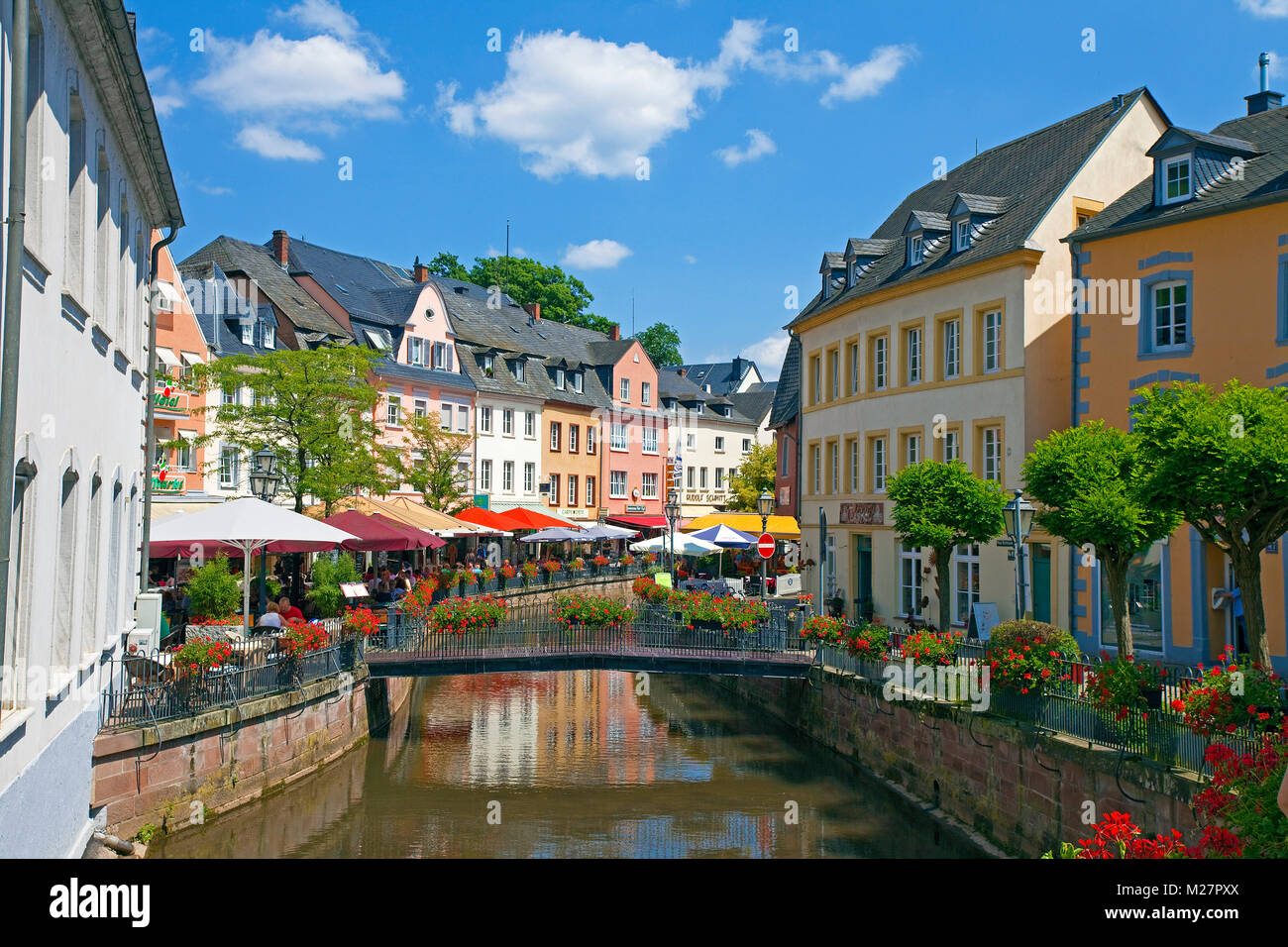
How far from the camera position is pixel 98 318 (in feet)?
37.5

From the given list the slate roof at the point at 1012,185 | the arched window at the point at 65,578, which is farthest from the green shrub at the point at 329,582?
the slate roof at the point at 1012,185

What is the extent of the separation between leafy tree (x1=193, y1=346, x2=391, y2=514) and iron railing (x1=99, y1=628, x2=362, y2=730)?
7833 mm

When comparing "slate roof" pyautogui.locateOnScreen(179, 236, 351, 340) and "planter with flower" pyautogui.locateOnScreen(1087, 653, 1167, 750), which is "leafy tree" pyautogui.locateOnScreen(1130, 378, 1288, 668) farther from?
"slate roof" pyautogui.locateOnScreen(179, 236, 351, 340)

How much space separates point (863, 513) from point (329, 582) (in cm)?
1462

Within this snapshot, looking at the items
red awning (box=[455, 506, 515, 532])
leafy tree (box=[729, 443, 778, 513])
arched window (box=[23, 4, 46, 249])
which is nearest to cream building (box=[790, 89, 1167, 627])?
red awning (box=[455, 506, 515, 532])

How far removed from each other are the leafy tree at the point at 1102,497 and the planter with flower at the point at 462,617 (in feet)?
33.4

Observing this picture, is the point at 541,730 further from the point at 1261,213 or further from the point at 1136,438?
the point at 1261,213

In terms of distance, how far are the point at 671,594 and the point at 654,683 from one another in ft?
46.1

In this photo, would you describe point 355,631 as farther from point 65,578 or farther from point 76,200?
point 76,200

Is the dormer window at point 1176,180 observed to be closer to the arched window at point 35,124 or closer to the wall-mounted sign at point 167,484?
the arched window at point 35,124

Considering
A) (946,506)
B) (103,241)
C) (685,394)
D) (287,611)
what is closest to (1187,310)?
(946,506)

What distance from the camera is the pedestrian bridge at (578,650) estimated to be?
68.5 ft

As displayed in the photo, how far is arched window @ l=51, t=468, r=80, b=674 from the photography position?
1016cm
